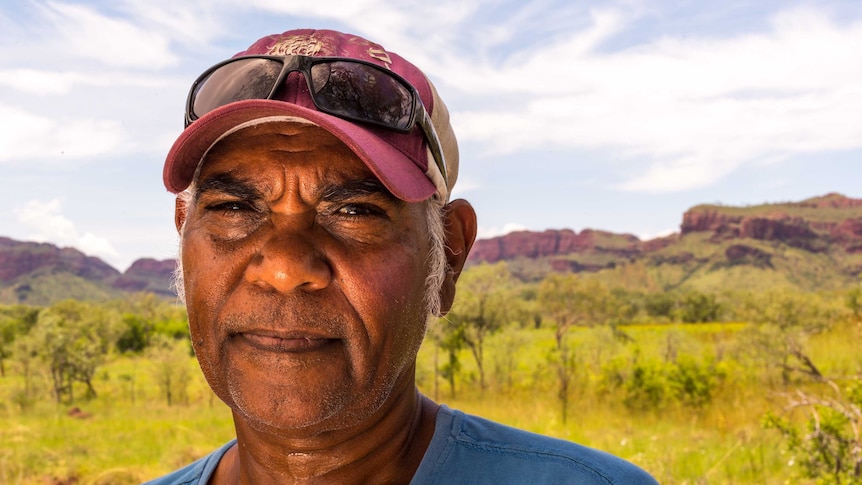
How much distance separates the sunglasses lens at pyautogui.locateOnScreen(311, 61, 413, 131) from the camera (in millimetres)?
1503

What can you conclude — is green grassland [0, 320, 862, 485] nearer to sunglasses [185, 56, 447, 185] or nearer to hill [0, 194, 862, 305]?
sunglasses [185, 56, 447, 185]

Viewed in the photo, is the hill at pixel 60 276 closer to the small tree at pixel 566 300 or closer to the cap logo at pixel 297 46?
the small tree at pixel 566 300

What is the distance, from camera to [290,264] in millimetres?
1362

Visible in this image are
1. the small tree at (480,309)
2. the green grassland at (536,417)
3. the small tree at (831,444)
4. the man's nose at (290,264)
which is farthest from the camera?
the small tree at (480,309)

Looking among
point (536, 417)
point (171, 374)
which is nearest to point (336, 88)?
point (536, 417)

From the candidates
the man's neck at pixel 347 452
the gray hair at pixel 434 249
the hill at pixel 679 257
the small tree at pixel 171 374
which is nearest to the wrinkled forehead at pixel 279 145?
the gray hair at pixel 434 249

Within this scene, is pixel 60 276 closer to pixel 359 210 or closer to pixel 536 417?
pixel 536 417

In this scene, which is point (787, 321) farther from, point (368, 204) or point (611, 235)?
point (611, 235)

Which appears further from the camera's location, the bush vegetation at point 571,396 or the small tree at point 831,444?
the bush vegetation at point 571,396

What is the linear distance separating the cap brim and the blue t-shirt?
60 centimetres

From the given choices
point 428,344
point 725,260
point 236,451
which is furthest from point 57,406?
point 725,260

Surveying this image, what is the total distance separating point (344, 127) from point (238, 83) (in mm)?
307

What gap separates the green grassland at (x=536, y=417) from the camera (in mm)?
10586

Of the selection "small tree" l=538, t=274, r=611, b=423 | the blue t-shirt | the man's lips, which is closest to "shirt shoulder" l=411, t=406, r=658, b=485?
the blue t-shirt
